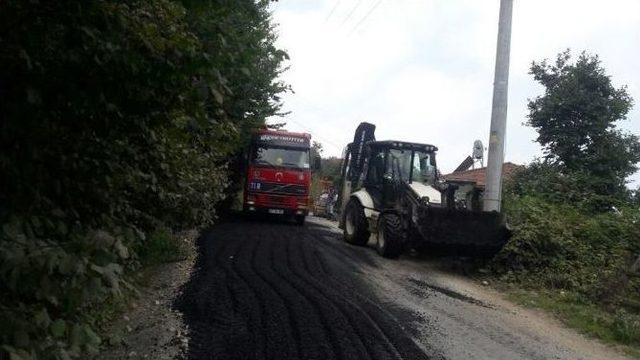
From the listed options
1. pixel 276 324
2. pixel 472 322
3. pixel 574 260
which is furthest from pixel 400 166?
pixel 276 324

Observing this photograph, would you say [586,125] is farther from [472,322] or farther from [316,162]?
[472,322]

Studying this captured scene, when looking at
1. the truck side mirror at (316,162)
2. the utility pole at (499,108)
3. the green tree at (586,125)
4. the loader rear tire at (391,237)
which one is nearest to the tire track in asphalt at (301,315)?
the loader rear tire at (391,237)

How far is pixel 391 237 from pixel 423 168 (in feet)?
7.29

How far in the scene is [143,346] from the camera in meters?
5.22

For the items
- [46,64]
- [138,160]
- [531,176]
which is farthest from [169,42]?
[531,176]

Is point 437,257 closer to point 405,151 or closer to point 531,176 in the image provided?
point 405,151

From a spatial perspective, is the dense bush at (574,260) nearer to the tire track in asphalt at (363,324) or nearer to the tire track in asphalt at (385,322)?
the tire track in asphalt at (385,322)

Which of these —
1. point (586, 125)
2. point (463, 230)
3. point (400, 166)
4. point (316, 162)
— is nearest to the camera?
point (463, 230)

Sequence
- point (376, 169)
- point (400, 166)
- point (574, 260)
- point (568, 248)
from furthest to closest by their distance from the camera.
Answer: point (376, 169)
point (400, 166)
point (568, 248)
point (574, 260)

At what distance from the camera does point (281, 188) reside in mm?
16781

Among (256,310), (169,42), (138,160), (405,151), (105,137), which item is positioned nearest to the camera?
(169,42)

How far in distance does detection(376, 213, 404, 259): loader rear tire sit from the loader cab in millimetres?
926

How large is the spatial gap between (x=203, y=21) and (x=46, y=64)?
3.04 ft

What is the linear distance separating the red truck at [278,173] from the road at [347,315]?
638cm
